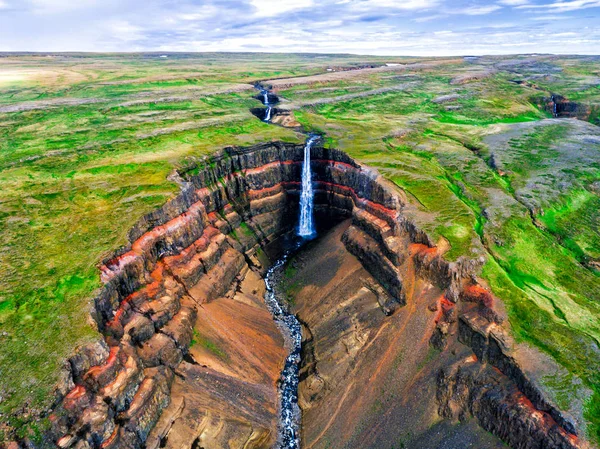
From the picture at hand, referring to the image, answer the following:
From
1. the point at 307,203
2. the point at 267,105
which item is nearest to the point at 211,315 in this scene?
the point at 307,203

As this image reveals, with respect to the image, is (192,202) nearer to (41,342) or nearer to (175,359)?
(175,359)

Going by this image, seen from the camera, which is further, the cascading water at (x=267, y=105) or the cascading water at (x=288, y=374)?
the cascading water at (x=267, y=105)

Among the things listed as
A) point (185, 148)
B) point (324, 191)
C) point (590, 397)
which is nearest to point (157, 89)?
point (185, 148)

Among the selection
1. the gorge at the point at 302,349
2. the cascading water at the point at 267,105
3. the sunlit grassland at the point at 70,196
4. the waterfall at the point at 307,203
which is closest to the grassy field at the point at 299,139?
the sunlit grassland at the point at 70,196

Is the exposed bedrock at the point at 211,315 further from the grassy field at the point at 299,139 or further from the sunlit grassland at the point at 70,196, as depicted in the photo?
the grassy field at the point at 299,139

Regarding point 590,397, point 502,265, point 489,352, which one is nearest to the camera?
point 590,397
